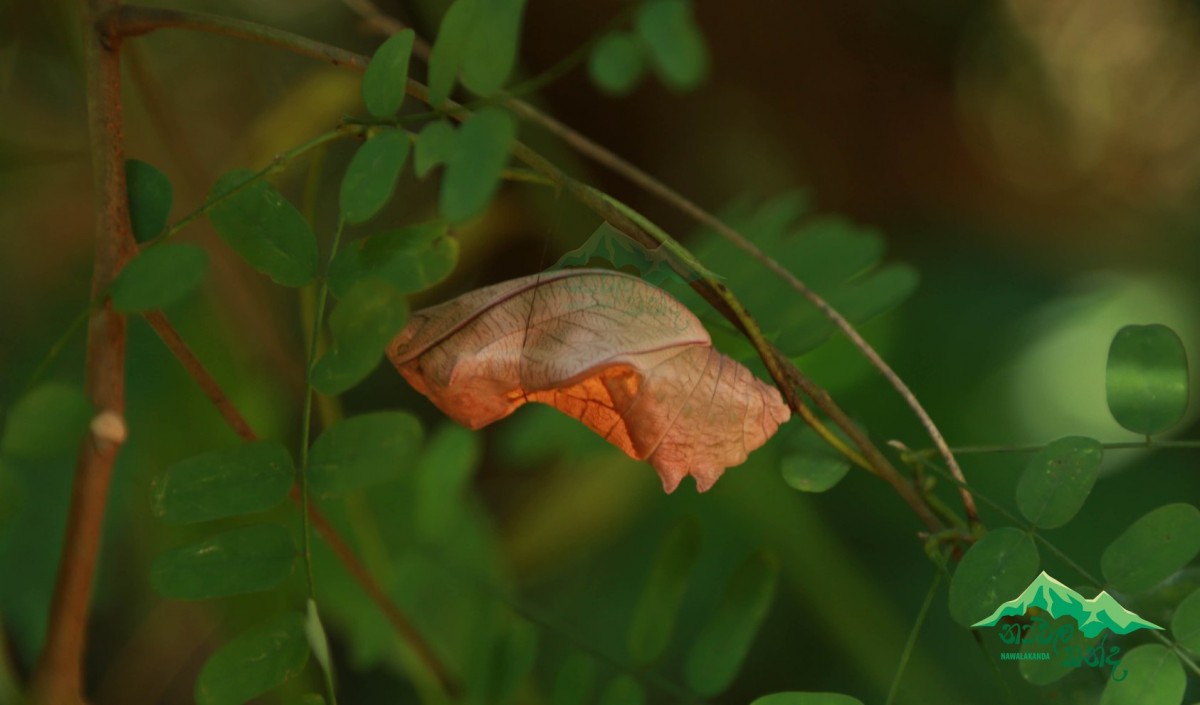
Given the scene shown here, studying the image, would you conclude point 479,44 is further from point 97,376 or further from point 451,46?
point 97,376

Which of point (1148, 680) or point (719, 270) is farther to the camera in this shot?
point (719, 270)

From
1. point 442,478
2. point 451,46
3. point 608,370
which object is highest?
point 451,46

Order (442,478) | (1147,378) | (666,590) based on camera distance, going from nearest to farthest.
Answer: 1. (1147,378)
2. (666,590)
3. (442,478)

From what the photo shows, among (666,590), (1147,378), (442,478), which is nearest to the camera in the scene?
(1147,378)

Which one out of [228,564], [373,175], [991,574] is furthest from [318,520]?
[991,574]

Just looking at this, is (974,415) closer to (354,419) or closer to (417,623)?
(417,623)

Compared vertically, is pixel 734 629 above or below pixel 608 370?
below

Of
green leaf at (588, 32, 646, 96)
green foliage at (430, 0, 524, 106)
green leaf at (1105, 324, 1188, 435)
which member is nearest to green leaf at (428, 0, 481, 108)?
green foliage at (430, 0, 524, 106)

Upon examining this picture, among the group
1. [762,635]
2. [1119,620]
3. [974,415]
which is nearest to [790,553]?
[762,635]
